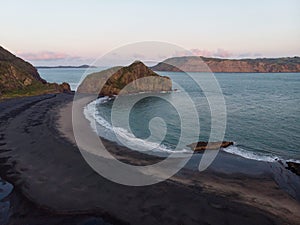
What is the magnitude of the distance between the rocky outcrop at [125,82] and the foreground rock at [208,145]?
73.8m

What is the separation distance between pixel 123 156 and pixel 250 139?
20.7 m

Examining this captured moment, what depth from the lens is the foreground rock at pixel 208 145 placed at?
33438mm

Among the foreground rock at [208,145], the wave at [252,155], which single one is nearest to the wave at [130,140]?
the foreground rock at [208,145]

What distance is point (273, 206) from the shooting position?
61.5ft

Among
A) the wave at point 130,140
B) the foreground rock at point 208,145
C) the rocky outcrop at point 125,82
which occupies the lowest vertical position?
the wave at point 130,140

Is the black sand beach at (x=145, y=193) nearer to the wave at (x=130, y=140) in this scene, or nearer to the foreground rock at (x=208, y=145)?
the foreground rock at (x=208, y=145)

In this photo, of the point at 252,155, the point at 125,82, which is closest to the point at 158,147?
the point at 252,155

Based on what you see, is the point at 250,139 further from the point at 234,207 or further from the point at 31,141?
the point at 31,141

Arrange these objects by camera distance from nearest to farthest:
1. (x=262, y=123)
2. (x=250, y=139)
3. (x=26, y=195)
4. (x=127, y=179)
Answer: (x=26, y=195), (x=127, y=179), (x=250, y=139), (x=262, y=123)

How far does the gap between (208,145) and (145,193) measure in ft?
56.1

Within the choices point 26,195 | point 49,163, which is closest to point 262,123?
point 49,163

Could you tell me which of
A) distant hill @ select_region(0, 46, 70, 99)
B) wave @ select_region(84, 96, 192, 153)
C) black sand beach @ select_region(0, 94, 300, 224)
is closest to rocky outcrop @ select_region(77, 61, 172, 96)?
distant hill @ select_region(0, 46, 70, 99)

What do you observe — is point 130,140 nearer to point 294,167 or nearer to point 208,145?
point 208,145

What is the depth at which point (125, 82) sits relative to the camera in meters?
110
